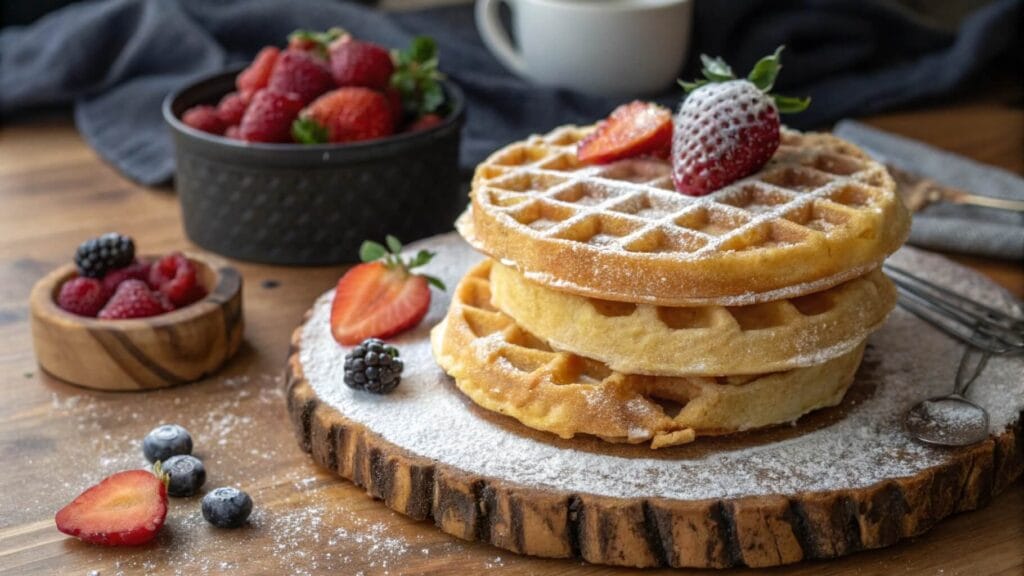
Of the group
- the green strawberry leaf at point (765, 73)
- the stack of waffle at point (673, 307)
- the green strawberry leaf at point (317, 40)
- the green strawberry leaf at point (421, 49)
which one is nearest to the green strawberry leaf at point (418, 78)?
the green strawberry leaf at point (421, 49)

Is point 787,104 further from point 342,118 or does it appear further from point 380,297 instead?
point 342,118

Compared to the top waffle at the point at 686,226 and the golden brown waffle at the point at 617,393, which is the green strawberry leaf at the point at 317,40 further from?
the golden brown waffle at the point at 617,393

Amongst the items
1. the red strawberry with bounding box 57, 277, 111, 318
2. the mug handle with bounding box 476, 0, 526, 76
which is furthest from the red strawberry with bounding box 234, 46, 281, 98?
the mug handle with bounding box 476, 0, 526, 76

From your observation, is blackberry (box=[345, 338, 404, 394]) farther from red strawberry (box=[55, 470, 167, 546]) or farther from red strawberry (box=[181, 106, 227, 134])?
red strawberry (box=[181, 106, 227, 134])

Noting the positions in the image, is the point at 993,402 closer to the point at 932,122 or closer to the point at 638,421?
the point at 638,421

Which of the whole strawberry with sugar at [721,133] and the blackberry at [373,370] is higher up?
the whole strawberry with sugar at [721,133]

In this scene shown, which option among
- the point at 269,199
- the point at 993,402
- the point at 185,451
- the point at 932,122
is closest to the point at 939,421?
the point at 993,402
